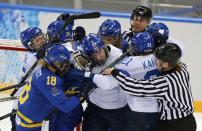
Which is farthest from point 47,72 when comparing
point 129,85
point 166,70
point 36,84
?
point 166,70

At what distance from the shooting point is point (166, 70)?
2584 mm

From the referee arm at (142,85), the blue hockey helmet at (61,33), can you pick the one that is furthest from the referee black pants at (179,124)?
the blue hockey helmet at (61,33)

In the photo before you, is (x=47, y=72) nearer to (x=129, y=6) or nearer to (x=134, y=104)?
(x=134, y=104)

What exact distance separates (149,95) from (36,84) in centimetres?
64

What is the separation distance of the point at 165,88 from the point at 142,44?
28 cm

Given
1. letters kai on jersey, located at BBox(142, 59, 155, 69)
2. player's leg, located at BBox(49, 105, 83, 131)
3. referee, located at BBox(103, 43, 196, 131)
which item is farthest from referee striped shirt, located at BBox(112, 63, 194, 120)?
player's leg, located at BBox(49, 105, 83, 131)

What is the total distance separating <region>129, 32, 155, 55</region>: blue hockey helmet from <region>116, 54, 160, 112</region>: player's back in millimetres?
36

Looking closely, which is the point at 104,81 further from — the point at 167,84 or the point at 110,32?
the point at 110,32

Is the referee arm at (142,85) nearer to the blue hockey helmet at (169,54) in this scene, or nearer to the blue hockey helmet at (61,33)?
the blue hockey helmet at (169,54)

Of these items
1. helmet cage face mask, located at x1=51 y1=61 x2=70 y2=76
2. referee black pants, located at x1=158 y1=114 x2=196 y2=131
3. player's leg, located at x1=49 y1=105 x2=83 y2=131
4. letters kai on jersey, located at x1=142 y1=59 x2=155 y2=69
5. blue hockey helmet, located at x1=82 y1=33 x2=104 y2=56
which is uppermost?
blue hockey helmet, located at x1=82 y1=33 x2=104 y2=56

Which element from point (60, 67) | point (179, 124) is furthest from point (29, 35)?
point (179, 124)

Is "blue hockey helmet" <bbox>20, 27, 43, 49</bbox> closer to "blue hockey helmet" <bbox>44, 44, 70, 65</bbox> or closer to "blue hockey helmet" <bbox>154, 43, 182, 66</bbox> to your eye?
"blue hockey helmet" <bbox>44, 44, 70, 65</bbox>

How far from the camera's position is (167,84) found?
2.55 metres

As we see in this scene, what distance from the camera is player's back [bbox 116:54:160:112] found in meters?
2.64
